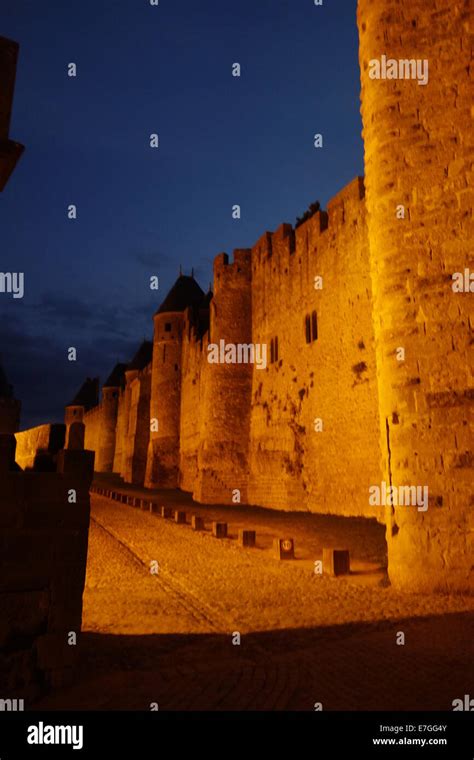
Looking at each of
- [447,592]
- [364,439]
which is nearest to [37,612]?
[447,592]

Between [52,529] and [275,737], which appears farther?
[52,529]

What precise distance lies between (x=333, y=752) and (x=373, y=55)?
7.85 m

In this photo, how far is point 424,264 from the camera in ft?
21.6

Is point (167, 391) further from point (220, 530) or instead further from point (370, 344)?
point (220, 530)

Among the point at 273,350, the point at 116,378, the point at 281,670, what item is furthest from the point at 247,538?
the point at 116,378

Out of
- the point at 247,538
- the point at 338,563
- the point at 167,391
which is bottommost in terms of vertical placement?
the point at 338,563

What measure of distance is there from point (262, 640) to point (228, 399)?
17.0 metres

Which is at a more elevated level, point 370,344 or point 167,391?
point 167,391

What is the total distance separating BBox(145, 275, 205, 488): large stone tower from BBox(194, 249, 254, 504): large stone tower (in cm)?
896

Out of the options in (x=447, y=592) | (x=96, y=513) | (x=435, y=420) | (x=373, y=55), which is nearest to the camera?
(x=447, y=592)

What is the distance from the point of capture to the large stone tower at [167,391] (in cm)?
3058

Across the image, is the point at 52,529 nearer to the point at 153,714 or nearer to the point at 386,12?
the point at 153,714

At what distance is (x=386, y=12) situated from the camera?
721 cm

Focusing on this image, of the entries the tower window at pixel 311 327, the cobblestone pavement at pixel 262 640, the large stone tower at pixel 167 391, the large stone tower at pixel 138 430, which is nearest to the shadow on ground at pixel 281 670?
the cobblestone pavement at pixel 262 640
